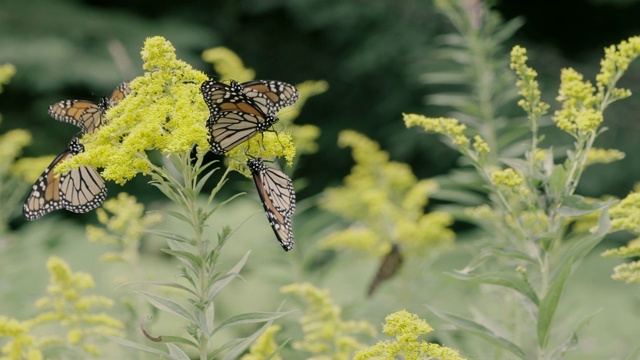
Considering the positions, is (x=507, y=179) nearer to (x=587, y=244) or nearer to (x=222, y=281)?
(x=587, y=244)

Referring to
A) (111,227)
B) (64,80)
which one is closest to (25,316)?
(111,227)

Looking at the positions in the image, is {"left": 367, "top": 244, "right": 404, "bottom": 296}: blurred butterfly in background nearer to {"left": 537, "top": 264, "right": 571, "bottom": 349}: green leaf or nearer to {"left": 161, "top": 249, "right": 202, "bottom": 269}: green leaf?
{"left": 537, "top": 264, "right": 571, "bottom": 349}: green leaf

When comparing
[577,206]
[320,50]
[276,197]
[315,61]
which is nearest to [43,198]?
[276,197]

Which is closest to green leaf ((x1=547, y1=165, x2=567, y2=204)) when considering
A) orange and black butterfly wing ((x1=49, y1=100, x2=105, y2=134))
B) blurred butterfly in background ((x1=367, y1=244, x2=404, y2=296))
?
orange and black butterfly wing ((x1=49, y1=100, x2=105, y2=134))

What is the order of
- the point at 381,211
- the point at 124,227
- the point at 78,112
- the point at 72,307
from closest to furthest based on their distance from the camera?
the point at 78,112 < the point at 72,307 < the point at 124,227 < the point at 381,211

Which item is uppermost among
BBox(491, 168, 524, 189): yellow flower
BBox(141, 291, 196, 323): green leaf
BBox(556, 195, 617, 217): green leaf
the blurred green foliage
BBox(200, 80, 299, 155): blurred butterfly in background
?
the blurred green foliage

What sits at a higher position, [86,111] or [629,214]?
[86,111]
